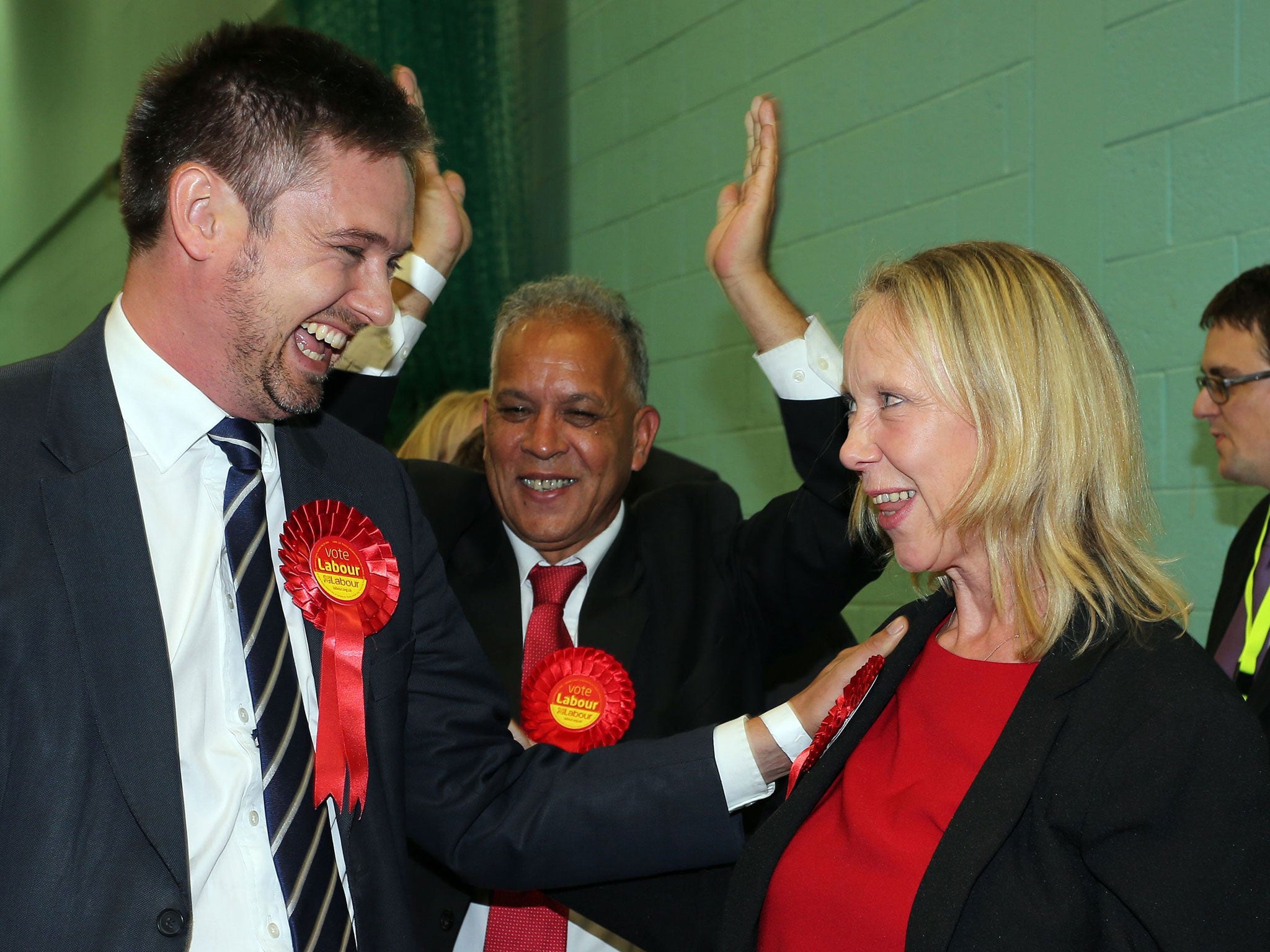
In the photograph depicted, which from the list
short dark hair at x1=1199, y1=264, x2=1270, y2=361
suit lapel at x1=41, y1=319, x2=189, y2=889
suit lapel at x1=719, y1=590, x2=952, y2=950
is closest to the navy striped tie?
suit lapel at x1=41, y1=319, x2=189, y2=889

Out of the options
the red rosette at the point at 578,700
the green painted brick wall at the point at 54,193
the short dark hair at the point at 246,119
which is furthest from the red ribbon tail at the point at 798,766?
the green painted brick wall at the point at 54,193

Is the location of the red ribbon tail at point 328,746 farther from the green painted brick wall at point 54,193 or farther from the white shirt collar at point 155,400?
the green painted brick wall at point 54,193

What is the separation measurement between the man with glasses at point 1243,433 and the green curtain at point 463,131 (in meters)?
2.58

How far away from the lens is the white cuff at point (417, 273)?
2.02 m

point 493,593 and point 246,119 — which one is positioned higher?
point 246,119

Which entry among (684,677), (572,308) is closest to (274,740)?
(684,677)

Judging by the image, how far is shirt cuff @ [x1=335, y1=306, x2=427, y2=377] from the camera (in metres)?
2.00

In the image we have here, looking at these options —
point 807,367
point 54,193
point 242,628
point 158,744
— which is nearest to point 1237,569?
point 807,367

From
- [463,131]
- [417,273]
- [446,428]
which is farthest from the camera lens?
[463,131]

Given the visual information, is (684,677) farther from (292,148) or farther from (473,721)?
(292,148)

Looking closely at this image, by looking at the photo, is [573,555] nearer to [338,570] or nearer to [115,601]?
[338,570]

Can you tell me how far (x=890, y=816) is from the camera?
1.31 m

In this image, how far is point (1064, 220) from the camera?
2.66 meters

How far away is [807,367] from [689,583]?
0.45 m
